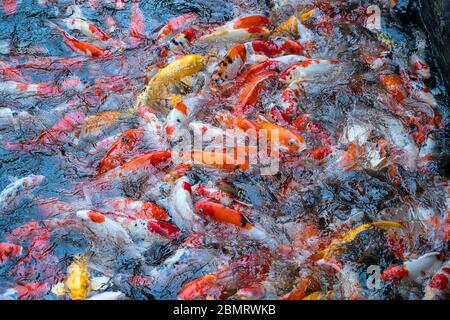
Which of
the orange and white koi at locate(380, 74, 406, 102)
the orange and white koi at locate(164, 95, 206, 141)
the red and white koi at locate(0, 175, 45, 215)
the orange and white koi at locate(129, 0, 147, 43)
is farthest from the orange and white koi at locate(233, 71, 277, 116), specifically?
the red and white koi at locate(0, 175, 45, 215)

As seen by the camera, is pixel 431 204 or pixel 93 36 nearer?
pixel 431 204

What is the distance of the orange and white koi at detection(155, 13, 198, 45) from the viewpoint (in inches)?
191

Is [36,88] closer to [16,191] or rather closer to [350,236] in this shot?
[16,191]

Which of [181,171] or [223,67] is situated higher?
[223,67]

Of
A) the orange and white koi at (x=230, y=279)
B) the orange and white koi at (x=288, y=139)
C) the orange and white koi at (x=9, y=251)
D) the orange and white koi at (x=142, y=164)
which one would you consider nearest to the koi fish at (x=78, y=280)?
the orange and white koi at (x=9, y=251)

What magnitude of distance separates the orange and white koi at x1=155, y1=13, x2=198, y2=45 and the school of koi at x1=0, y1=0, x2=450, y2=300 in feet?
0.05

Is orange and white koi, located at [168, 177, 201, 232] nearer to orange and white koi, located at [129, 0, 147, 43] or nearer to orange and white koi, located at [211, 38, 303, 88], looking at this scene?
orange and white koi, located at [211, 38, 303, 88]

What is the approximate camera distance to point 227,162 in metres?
3.65

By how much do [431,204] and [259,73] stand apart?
173 centimetres
